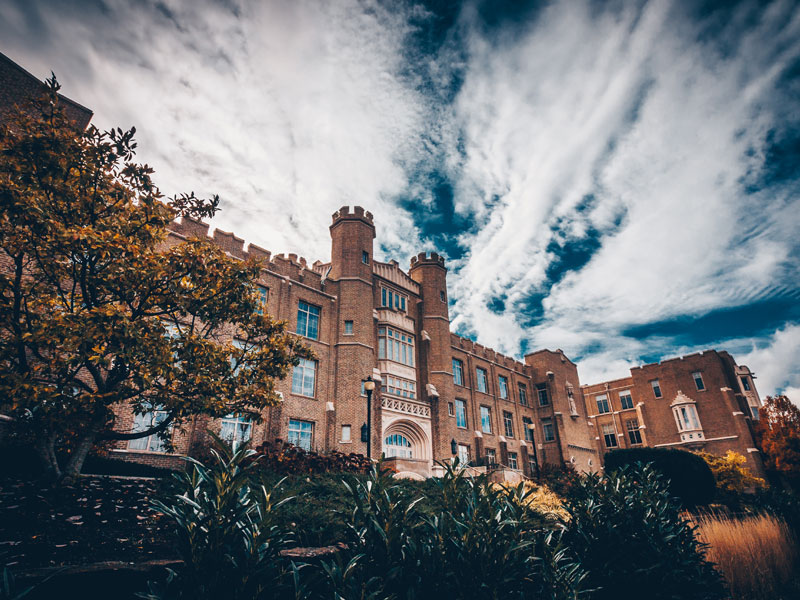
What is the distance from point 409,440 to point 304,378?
8.60 m

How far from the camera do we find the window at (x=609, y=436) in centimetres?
4869

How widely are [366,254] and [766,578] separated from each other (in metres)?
24.1

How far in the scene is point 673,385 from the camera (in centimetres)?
4550

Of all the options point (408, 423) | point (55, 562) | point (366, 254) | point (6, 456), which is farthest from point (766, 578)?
point (366, 254)

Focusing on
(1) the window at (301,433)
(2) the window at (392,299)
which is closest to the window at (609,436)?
(2) the window at (392,299)

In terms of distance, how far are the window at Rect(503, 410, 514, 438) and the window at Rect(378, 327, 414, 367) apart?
1208 cm

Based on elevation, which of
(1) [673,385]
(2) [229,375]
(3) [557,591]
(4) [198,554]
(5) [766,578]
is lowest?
(5) [766,578]

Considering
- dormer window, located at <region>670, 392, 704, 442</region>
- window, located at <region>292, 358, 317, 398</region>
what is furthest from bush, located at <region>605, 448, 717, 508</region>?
dormer window, located at <region>670, 392, 704, 442</region>

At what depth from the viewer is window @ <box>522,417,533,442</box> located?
3881 centimetres

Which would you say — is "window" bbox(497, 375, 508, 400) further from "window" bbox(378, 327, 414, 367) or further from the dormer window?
the dormer window

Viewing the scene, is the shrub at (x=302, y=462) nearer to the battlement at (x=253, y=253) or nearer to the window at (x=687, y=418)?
the battlement at (x=253, y=253)

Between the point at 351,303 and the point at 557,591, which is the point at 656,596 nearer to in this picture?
the point at 557,591

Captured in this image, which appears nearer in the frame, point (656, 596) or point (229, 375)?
point (656, 596)

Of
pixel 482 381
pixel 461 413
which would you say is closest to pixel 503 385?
pixel 482 381
